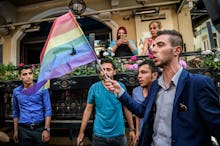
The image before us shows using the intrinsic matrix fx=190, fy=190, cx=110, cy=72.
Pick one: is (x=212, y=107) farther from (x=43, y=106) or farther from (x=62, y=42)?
(x=43, y=106)

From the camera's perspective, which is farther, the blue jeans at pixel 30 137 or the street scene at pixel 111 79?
the blue jeans at pixel 30 137

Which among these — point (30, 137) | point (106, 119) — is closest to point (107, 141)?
point (106, 119)

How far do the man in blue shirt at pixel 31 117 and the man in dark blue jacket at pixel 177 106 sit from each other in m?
2.41

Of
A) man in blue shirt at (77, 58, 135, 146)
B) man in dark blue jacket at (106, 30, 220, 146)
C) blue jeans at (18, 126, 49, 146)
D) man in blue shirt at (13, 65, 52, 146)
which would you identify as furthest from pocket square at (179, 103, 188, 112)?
blue jeans at (18, 126, 49, 146)

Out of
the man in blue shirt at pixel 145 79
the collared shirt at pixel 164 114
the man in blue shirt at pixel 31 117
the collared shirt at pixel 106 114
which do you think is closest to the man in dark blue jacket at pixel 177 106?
the collared shirt at pixel 164 114

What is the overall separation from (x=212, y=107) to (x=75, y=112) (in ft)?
11.6

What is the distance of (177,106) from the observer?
5.51ft

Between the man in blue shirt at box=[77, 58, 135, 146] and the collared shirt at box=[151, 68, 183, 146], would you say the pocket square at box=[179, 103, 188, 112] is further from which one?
the man in blue shirt at box=[77, 58, 135, 146]

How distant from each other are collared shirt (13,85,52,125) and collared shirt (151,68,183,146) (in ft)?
8.33

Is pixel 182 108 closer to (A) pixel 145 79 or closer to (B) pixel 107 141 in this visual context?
(A) pixel 145 79

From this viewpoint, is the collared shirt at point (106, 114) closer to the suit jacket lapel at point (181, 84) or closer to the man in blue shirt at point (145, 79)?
the man in blue shirt at point (145, 79)

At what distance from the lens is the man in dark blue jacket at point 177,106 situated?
5.25ft

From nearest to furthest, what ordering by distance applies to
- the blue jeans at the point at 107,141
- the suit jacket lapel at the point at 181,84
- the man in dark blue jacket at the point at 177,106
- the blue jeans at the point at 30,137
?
the man in dark blue jacket at the point at 177,106 → the suit jacket lapel at the point at 181,84 → the blue jeans at the point at 107,141 → the blue jeans at the point at 30,137

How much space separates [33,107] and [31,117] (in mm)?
193
